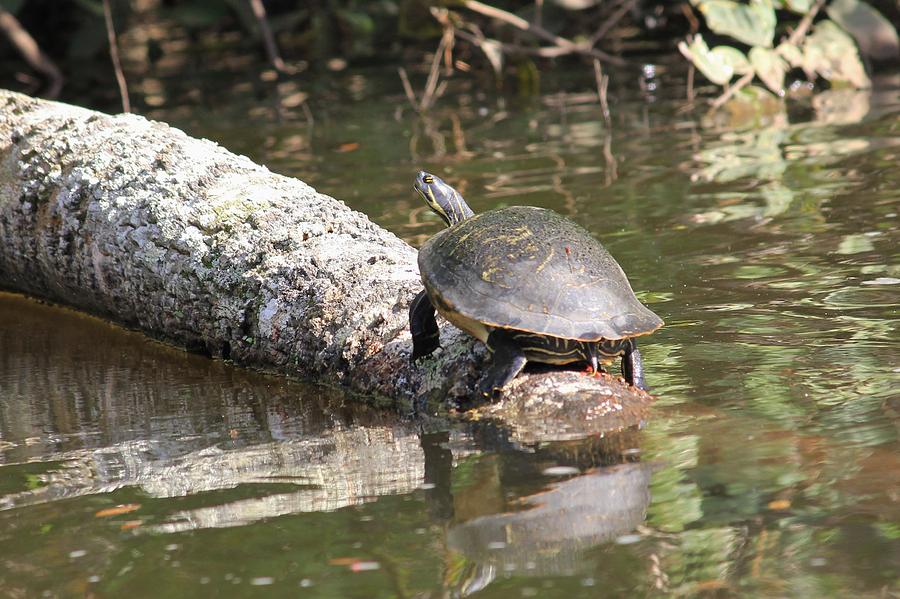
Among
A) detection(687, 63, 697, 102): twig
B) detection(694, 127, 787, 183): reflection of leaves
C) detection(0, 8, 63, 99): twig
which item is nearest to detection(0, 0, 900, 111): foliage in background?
detection(0, 8, 63, 99): twig

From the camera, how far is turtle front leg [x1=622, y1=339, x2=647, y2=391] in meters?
4.38

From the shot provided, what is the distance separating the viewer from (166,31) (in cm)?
2077

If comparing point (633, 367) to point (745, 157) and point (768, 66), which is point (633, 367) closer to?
point (745, 157)

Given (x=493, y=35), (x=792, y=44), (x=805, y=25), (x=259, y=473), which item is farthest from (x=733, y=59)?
(x=259, y=473)

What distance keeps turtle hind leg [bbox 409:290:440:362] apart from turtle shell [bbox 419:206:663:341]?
4.7 inches

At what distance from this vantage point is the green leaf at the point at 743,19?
32.9ft

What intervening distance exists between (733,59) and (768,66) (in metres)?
0.42

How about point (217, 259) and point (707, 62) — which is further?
point (707, 62)

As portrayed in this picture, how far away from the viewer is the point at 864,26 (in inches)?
438

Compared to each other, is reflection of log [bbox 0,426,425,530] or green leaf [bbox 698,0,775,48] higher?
green leaf [bbox 698,0,775,48]

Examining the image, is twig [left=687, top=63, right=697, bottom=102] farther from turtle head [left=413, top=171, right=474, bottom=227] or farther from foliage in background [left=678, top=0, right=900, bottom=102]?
turtle head [left=413, top=171, right=474, bottom=227]

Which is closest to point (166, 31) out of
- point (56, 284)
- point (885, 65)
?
point (885, 65)

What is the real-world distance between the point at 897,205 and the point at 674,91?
519cm

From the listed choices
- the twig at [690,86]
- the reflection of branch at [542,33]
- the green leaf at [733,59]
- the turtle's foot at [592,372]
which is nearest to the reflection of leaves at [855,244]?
the turtle's foot at [592,372]
